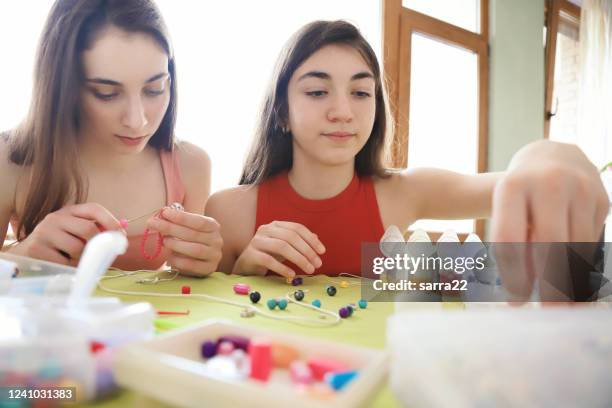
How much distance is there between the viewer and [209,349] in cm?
32

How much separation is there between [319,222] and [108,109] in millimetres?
514

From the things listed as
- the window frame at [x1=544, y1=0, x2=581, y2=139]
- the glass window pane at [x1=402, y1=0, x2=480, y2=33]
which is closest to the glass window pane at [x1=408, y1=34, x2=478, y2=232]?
the glass window pane at [x1=402, y1=0, x2=480, y2=33]

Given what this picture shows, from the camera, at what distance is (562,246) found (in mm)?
411

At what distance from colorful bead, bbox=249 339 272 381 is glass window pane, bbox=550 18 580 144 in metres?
3.76

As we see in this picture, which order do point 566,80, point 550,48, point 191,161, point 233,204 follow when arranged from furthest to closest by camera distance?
point 566,80
point 550,48
point 191,161
point 233,204

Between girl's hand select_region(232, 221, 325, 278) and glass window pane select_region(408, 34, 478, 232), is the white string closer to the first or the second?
girl's hand select_region(232, 221, 325, 278)

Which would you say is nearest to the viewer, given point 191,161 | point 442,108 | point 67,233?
point 67,233

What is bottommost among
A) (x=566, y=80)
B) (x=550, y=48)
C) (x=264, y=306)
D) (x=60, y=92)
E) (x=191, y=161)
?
(x=264, y=306)

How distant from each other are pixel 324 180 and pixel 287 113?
18cm

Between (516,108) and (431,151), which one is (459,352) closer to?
(431,151)

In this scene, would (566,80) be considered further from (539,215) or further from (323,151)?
(539,215)

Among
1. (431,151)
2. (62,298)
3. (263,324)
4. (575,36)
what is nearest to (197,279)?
(263,324)

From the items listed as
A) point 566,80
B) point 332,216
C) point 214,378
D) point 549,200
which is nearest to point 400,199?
point 332,216

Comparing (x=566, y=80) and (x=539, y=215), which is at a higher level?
(x=566, y=80)
